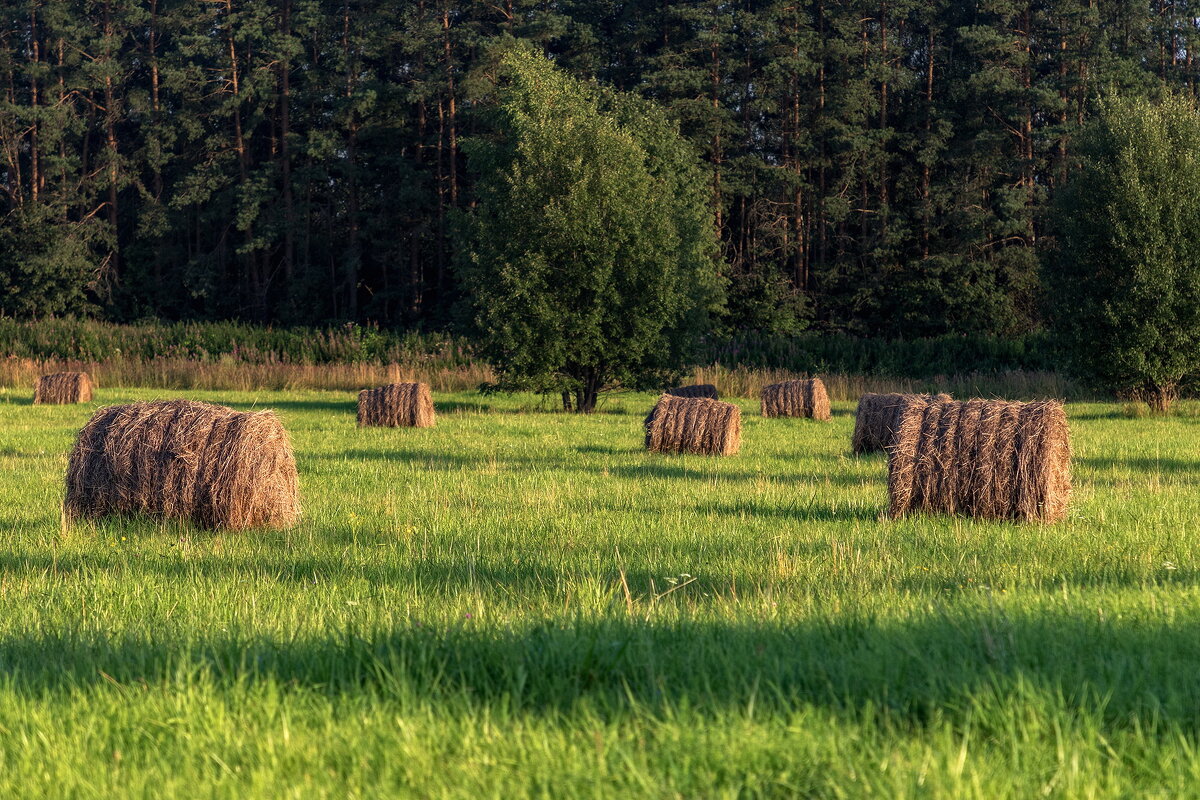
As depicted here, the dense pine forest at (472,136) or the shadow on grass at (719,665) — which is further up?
the dense pine forest at (472,136)

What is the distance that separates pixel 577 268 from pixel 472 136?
87.3 feet

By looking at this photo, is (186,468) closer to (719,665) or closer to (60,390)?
(719,665)

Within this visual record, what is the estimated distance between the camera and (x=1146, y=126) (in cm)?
3072

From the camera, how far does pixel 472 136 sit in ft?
189

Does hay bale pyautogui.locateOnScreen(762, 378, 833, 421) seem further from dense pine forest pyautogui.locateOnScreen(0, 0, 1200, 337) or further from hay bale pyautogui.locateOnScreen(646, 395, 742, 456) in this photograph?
dense pine forest pyautogui.locateOnScreen(0, 0, 1200, 337)

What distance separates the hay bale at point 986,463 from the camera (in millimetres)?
10219

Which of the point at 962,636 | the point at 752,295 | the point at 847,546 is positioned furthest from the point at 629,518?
the point at 752,295

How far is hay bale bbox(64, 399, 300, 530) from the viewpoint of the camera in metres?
10.1

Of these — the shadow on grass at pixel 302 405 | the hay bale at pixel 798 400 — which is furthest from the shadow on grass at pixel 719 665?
the shadow on grass at pixel 302 405

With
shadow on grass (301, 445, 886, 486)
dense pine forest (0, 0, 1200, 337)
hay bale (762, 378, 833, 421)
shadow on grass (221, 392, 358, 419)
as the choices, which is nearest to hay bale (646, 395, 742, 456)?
shadow on grass (301, 445, 886, 486)

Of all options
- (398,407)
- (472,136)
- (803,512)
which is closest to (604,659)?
(803,512)

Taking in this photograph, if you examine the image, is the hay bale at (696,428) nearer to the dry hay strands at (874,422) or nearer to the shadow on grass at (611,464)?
the shadow on grass at (611,464)

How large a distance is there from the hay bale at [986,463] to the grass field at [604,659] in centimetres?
39

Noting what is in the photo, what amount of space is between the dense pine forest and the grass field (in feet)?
155
